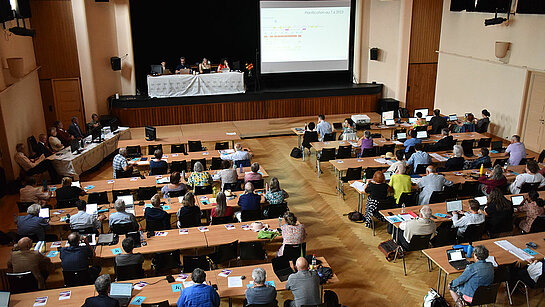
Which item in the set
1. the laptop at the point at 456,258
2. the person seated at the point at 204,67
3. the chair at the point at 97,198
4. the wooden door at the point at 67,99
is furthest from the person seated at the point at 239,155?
the wooden door at the point at 67,99

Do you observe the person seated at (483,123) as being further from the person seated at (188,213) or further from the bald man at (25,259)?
the bald man at (25,259)

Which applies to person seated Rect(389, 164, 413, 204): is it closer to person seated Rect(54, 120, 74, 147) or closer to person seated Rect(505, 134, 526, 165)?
person seated Rect(505, 134, 526, 165)

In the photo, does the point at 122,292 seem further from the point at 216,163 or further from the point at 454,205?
the point at 454,205

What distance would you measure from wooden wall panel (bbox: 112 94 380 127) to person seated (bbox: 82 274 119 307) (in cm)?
1258

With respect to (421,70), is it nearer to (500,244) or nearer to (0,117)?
(500,244)

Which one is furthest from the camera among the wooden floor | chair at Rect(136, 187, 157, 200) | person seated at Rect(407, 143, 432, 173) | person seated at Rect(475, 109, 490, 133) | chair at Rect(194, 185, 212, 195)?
person seated at Rect(475, 109, 490, 133)

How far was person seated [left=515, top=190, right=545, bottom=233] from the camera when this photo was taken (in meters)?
8.57

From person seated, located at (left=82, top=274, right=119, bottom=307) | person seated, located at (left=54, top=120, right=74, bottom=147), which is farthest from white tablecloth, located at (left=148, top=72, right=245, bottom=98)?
person seated, located at (left=82, top=274, right=119, bottom=307)

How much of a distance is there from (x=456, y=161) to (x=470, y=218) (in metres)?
3.56

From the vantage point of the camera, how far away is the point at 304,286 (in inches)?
243

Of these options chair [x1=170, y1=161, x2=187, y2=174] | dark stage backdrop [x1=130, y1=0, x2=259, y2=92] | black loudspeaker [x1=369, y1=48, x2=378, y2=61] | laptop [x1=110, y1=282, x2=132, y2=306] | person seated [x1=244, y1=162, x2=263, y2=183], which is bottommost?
laptop [x1=110, y1=282, x2=132, y2=306]

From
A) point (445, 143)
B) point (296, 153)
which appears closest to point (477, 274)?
point (445, 143)

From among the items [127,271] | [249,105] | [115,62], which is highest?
[115,62]

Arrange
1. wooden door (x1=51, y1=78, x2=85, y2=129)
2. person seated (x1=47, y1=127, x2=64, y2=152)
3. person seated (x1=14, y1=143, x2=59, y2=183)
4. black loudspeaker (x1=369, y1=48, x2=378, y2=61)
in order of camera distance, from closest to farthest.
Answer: person seated (x1=14, y1=143, x2=59, y2=183) < person seated (x1=47, y1=127, x2=64, y2=152) < wooden door (x1=51, y1=78, x2=85, y2=129) < black loudspeaker (x1=369, y1=48, x2=378, y2=61)
